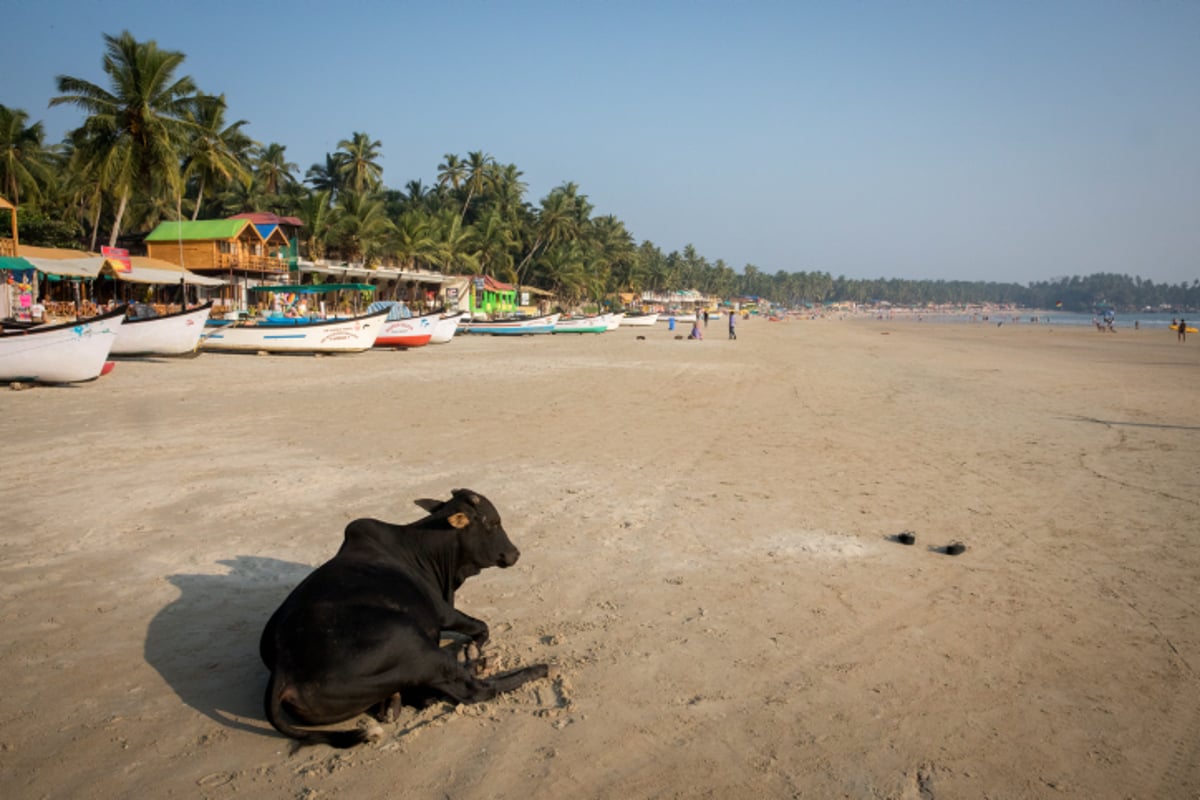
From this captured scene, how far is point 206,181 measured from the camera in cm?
4259

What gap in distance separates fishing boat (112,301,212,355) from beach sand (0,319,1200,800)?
29.1ft

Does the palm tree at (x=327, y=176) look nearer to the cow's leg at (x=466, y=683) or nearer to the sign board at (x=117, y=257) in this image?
the sign board at (x=117, y=257)

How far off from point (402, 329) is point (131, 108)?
16026 millimetres

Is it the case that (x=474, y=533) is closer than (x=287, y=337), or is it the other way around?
(x=474, y=533)

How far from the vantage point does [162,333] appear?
20.9m

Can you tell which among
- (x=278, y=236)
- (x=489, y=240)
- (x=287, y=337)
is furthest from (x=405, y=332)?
(x=489, y=240)

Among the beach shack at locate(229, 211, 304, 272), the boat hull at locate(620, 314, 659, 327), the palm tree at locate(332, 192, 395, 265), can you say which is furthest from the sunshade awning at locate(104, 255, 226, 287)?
the boat hull at locate(620, 314, 659, 327)

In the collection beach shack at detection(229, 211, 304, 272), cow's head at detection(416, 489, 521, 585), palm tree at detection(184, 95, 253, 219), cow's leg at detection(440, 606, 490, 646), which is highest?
palm tree at detection(184, 95, 253, 219)

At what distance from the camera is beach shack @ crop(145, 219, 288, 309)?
43.4 meters

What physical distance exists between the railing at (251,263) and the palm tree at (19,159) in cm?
1027

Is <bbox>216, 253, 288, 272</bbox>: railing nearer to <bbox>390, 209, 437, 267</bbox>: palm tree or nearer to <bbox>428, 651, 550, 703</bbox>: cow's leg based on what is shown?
<bbox>390, 209, 437, 267</bbox>: palm tree

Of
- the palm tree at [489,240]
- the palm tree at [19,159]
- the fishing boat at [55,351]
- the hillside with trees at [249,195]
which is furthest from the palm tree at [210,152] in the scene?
the palm tree at [489,240]

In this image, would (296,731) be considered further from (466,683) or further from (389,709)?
(466,683)

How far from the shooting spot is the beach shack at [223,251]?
1709 inches
